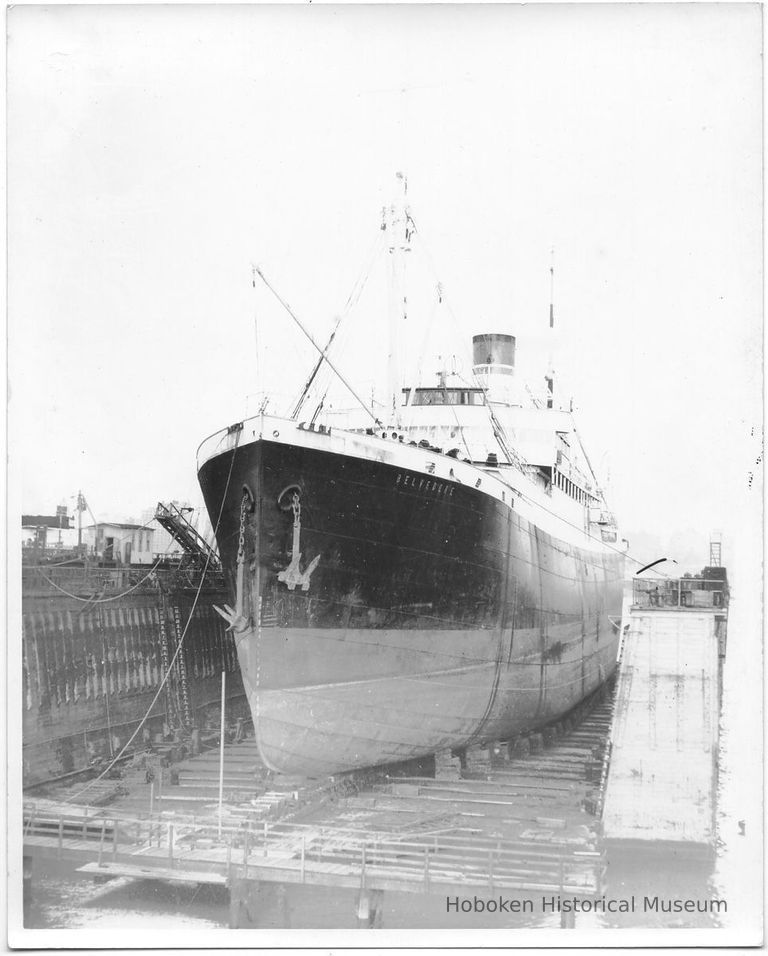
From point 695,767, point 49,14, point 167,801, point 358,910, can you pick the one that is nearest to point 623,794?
point 695,767

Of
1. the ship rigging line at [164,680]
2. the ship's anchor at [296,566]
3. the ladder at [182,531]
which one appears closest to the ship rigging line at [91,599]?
the ladder at [182,531]

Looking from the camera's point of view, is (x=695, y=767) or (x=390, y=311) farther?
(x=390, y=311)

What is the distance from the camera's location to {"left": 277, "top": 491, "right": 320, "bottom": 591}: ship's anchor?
32.3 feet

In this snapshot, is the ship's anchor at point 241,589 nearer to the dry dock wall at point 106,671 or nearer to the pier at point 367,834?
the pier at point 367,834

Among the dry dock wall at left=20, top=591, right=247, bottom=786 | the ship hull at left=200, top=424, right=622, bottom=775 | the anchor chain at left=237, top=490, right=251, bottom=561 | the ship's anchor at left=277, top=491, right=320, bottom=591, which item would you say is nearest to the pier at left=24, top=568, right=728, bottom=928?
the ship hull at left=200, top=424, right=622, bottom=775

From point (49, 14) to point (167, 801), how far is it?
30.5 feet

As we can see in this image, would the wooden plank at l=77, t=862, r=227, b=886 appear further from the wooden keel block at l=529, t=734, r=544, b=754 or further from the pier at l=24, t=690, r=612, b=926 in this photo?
the wooden keel block at l=529, t=734, r=544, b=754

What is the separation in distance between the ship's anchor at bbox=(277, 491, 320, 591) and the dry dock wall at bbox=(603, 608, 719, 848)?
391 centimetres

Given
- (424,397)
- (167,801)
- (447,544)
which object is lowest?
(167,801)

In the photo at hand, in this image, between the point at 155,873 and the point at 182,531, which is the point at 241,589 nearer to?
the point at 155,873

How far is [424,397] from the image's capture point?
1495 cm

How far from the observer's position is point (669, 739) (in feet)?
33.0

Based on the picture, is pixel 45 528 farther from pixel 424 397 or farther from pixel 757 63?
pixel 757 63

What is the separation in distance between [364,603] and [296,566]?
90 centimetres
